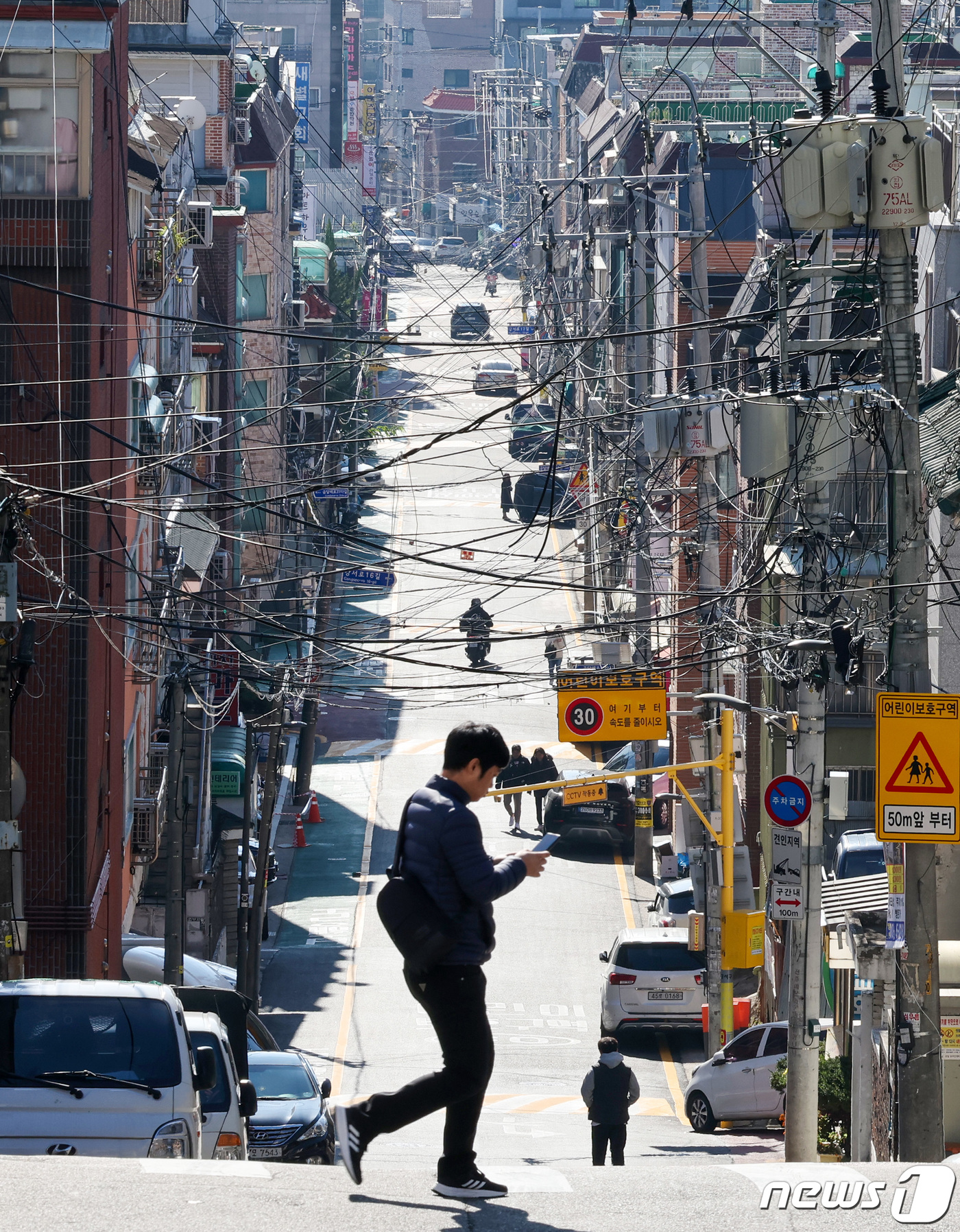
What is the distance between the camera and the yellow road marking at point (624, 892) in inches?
1569

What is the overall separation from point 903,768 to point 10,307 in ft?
49.3

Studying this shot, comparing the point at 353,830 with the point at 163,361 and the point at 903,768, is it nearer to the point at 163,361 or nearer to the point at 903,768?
the point at 163,361

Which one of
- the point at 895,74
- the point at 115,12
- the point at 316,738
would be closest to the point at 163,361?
the point at 115,12

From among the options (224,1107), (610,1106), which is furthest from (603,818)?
(224,1107)

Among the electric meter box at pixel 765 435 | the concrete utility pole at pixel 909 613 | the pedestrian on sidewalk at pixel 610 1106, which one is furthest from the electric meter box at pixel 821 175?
the pedestrian on sidewalk at pixel 610 1106

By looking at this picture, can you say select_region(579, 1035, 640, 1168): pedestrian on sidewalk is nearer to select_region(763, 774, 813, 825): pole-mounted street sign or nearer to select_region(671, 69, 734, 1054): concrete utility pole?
select_region(763, 774, 813, 825): pole-mounted street sign

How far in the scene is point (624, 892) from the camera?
42.1m

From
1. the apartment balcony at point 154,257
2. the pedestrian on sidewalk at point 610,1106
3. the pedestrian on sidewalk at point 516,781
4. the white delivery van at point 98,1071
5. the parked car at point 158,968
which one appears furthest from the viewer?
the pedestrian on sidewalk at point 516,781

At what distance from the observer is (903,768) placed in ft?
45.0

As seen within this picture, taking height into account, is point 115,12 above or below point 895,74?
above

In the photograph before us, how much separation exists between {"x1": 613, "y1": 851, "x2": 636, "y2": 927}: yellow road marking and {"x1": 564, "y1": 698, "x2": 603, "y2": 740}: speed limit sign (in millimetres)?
12536

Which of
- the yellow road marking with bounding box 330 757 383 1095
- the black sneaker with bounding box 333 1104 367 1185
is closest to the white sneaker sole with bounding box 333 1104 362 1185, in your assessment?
the black sneaker with bounding box 333 1104 367 1185

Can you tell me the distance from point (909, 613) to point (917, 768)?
114 centimetres

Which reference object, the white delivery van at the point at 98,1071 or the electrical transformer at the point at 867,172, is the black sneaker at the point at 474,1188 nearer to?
the white delivery van at the point at 98,1071
